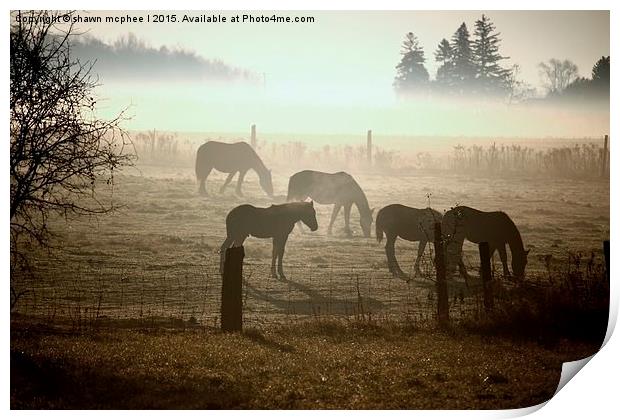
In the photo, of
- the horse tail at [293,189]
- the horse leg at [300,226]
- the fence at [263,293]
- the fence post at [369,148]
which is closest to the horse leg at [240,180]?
the horse tail at [293,189]

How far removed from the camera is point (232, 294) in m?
9.05

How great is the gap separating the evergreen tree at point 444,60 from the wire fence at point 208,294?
2.38 metres

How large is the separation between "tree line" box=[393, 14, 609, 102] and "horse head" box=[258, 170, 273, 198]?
2.10m

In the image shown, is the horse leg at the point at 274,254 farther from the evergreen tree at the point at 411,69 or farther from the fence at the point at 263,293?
the evergreen tree at the point at 411,69

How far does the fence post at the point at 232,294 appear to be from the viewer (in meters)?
9.05

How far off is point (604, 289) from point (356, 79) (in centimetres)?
374

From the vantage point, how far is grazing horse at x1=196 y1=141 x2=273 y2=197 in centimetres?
1088

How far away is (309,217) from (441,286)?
248cm

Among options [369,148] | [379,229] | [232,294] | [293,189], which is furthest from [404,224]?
[232,294]

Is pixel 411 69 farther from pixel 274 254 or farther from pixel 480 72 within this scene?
pixel 274 254

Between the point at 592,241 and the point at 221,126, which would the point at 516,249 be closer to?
the point at 592,241

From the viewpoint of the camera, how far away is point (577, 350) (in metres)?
8.90
